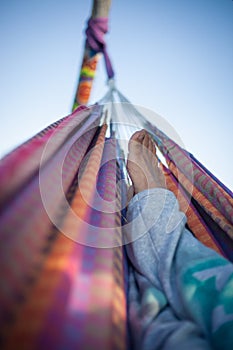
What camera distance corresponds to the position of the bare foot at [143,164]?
861mm

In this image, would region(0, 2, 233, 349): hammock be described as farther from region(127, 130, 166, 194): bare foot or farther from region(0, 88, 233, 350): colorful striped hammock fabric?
region(127, 130, 166, 194): bare foot

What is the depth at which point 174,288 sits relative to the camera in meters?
0.41

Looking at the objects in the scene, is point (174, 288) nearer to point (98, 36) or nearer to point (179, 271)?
point (179, 271)

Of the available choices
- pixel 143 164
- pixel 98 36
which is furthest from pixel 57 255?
pixel 98 36

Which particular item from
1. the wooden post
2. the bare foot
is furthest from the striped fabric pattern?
the wooden post

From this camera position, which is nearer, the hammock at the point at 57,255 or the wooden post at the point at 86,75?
the hammock at the point at 57,255

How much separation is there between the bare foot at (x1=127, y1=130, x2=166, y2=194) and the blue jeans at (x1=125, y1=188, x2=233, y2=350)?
266 mm

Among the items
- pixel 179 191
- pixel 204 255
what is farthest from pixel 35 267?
pixel 179 191

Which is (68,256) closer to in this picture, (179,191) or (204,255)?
(204,255)

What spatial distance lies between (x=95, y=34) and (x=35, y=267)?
3.43 feet

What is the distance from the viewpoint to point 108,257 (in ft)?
1.06

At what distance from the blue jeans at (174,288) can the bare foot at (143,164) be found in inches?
10.5

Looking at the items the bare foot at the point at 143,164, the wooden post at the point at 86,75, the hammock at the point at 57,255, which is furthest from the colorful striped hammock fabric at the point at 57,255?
the wooden post at the point at 86,75

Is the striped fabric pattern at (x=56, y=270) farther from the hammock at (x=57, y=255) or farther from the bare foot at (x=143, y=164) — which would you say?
the bare foot at (x=143, y=164)
